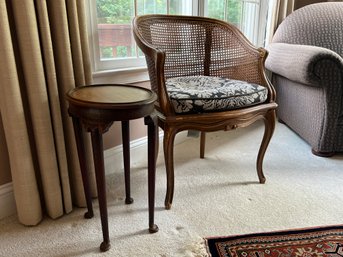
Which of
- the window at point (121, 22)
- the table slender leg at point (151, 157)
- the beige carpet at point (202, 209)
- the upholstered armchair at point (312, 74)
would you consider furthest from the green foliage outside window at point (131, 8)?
the beige carpet at point (202, 209)

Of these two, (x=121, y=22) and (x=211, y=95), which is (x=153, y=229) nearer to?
(x=211, y=95)

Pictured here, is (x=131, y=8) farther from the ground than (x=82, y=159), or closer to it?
farther from the ground

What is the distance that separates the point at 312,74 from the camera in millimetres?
1722

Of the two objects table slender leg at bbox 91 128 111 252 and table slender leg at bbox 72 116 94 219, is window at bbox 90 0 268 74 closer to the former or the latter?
table slender leg at bbox 72 116 94 219

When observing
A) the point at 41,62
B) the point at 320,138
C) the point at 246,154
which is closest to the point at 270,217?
the point at 246,154

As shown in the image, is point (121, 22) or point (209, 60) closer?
point (121, 22)

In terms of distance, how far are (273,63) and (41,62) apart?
166 cm

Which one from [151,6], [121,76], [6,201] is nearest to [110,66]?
[121,76]

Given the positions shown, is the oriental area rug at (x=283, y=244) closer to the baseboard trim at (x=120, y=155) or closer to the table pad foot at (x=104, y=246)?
the table pad foot at (x=104, y=246)

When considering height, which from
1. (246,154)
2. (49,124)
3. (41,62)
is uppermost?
(41,62)

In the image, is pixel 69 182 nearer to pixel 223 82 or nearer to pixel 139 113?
pixel 139 113

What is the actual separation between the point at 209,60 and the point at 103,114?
0.98 m

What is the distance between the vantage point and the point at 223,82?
154 cm

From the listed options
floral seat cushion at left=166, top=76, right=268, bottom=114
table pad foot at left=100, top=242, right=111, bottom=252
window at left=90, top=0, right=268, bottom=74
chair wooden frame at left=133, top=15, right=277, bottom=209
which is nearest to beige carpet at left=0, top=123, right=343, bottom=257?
table pad foot at left=100, top=242, right=111, bottom=252
